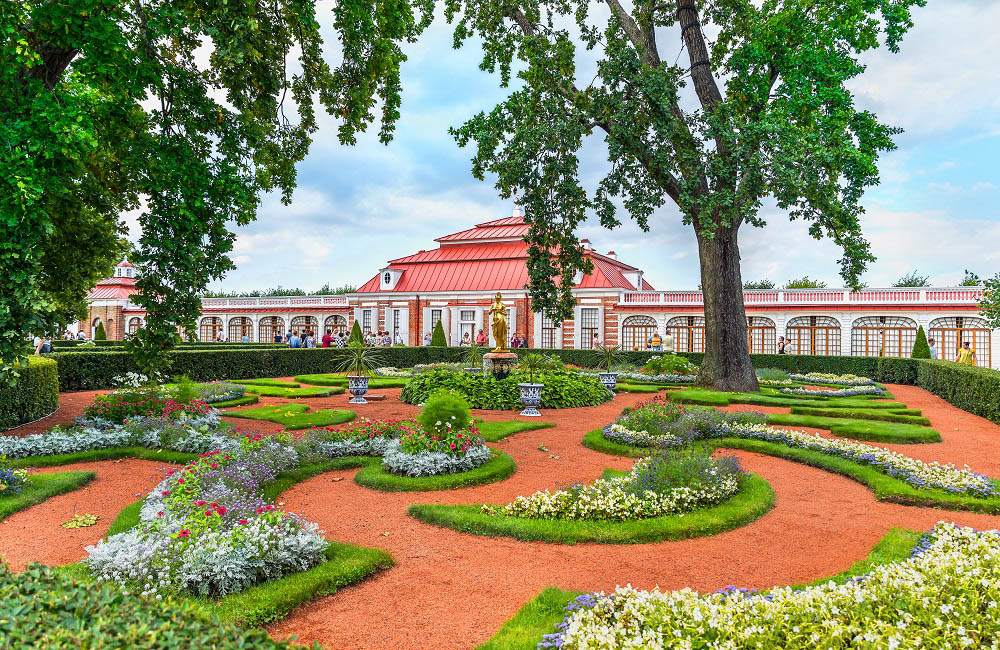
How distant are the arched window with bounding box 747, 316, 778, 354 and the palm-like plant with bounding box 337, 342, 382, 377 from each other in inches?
770

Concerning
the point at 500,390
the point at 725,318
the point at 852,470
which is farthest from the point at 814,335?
the point at 852,470

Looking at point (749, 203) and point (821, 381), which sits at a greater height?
point (749, 203)

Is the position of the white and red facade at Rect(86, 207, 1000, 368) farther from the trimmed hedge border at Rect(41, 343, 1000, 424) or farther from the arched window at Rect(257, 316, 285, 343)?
the trimmed hedge border at Rect(41, 343, 1000, 424)

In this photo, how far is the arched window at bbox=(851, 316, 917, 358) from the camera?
90.6ft

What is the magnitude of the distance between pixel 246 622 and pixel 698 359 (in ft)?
76.9

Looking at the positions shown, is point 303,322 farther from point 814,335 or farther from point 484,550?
point 484,550

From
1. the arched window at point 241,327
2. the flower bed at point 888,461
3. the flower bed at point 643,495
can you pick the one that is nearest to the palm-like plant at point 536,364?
the flower bed at point 888,461

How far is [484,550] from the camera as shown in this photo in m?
5.00

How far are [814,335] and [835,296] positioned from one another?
2.23 metres

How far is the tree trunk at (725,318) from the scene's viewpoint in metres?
16.3

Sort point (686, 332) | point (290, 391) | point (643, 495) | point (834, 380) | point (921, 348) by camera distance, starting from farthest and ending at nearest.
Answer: point (686, 332) → point (921, 348) → point (834, 380) → point (290, 391) → point (643, 495)

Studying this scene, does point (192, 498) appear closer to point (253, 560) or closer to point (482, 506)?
point (253, 560)

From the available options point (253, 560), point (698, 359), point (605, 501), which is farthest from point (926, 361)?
point (253, 560)

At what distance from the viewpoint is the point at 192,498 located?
5387 mm
